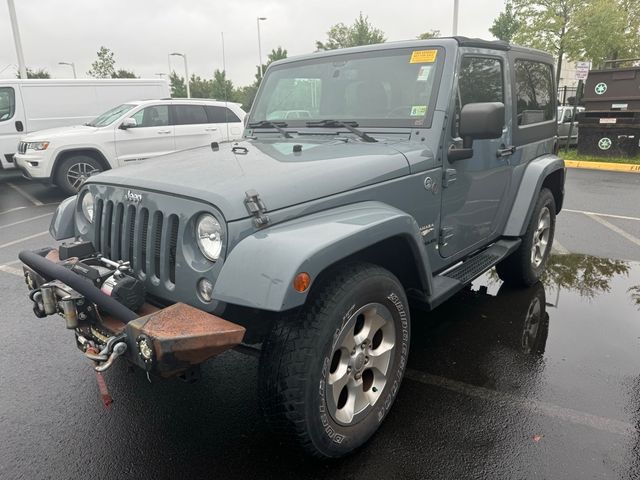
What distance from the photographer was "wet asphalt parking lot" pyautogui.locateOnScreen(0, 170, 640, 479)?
2.48 m

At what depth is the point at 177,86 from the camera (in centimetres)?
5034

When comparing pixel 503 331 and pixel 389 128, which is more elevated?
pixel 389 128

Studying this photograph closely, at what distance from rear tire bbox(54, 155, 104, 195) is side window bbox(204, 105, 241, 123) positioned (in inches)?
105

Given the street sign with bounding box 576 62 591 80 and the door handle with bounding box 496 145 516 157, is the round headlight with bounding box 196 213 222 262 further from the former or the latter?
the street sign with bounding box 576 62 591 80

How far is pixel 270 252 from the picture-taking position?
80.7 inches

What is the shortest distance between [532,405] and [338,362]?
1323 mm

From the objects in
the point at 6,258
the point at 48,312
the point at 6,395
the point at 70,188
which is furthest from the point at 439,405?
the point at 70,188

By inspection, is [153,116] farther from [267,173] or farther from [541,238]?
[267,173]

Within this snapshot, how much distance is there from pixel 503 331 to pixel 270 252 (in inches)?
100

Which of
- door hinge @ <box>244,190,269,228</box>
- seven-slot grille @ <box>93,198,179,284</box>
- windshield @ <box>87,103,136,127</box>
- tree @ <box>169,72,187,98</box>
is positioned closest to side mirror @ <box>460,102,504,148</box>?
door hinge @ <box>244,190,269,228</box>

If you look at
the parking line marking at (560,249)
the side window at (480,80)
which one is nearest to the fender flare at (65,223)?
the side window at (480,80)

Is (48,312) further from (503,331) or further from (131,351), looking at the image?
(503,331)

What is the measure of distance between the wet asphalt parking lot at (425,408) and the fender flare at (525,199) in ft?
2.30

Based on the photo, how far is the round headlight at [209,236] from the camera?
224 cm
